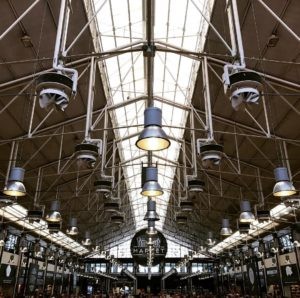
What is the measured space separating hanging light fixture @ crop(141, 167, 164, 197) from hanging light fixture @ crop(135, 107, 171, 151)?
2.77m

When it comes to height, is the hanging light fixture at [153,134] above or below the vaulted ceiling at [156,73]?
below

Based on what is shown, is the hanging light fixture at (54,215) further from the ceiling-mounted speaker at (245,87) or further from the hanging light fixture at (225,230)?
the ceiling-mounted speaker at (245,87)

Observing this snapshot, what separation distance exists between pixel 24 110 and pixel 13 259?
1538 centimetres

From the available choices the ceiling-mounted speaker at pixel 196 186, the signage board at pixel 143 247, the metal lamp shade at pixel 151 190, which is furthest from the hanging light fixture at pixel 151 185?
the signage board at pixel 143 247

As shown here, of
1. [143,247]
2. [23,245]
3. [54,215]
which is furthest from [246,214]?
[143,247]

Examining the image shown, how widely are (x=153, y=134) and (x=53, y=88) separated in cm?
154

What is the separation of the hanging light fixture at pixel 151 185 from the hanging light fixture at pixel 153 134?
277 cm

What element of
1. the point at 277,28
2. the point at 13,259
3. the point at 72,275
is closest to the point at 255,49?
the point at 277,28

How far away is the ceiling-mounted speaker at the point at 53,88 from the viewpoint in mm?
5008

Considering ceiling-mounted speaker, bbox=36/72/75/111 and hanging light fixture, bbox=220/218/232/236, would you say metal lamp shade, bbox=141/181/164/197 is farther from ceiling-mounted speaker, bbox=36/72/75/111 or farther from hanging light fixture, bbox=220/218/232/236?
hanging light fixture, bbox=220/218/232/236

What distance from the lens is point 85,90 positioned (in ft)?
41.8

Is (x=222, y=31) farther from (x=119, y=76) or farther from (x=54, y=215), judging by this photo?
(x=54, y=215)

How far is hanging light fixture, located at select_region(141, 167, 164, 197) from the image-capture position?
8312mm

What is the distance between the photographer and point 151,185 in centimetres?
838
